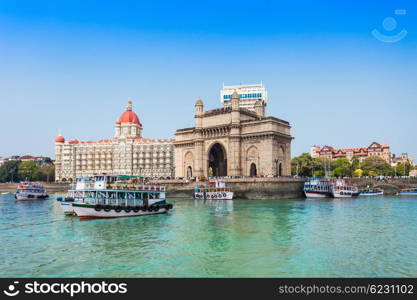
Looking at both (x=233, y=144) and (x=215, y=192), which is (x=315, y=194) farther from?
(x=233, y=144)

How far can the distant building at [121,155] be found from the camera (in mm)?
127375

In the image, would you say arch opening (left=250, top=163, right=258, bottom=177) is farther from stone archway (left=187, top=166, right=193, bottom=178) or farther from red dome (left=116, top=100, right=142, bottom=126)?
red dome (left=116, top=100, right=142, bottom=126)

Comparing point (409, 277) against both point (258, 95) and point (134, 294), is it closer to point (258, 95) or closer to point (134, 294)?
point (134, 294)

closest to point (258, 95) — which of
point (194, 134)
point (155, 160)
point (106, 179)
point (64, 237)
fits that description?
point (155, 160)

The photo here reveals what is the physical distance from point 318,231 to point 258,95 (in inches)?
4262

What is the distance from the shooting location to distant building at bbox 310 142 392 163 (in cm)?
14075

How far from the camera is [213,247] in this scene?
21359mm

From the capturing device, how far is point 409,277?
50.8 ft

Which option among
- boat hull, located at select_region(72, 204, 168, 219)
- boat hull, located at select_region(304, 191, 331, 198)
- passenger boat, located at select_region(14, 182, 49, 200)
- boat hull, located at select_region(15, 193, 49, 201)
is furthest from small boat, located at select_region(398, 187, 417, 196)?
passenger boat, located at select_region(14, 182, 49, 200)

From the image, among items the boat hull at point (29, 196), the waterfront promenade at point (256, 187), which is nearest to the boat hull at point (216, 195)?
the waterfront promenade at point (256, 187)

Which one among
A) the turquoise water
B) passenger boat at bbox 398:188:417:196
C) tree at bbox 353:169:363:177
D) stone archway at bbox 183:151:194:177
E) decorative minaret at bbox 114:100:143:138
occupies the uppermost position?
decorative minaret at bbox 114:100:143:138

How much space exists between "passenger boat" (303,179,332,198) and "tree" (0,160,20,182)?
114m

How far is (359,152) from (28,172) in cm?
11984

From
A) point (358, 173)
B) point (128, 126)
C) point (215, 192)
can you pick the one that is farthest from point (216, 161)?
point (128, 126)
